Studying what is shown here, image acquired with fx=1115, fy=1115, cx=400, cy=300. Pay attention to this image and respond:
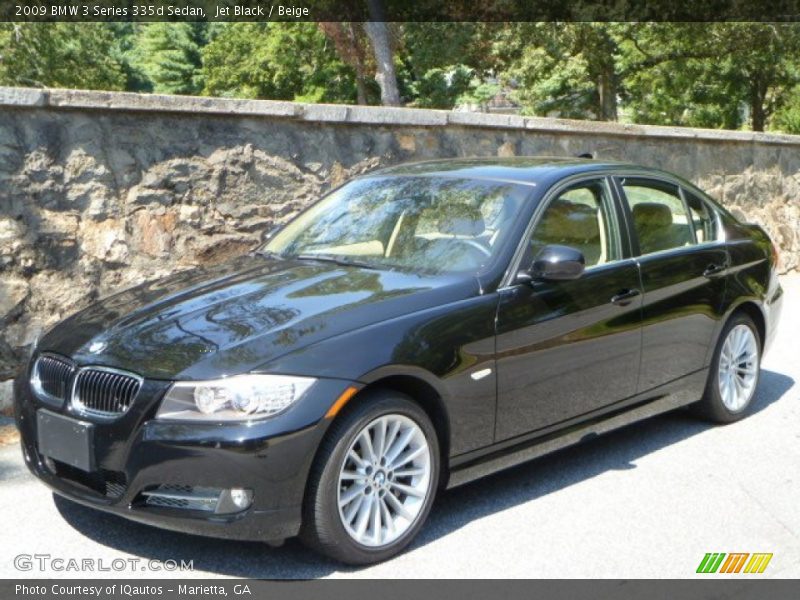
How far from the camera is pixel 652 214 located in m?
6.23

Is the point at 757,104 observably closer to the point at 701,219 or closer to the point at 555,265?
the point at 701,219

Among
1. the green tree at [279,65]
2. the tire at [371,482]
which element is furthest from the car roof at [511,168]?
the green tree at [279,65]

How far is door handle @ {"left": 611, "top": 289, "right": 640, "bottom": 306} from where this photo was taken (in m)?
5.62

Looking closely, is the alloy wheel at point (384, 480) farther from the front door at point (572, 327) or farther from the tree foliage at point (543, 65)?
the tree foliage at point (543, 65)

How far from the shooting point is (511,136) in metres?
10.0

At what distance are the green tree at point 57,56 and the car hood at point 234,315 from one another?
90.6 feet

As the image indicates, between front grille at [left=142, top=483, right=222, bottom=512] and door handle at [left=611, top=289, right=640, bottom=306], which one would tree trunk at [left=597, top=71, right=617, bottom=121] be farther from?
front grille at [left=142, top=483, right=222, bottom=512]

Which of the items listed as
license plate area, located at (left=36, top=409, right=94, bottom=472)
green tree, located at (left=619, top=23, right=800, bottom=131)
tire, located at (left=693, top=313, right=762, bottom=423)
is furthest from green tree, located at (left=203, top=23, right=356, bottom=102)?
license plate area, located at (left=36, top=409, right=94, bottom=472)

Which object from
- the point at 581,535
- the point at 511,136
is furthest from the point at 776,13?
the point at 581,535

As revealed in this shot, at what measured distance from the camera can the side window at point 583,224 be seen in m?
5.48

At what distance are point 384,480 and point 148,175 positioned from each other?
12.0 ft

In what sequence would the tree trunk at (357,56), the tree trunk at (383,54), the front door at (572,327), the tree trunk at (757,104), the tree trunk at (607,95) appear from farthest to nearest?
the tree trunk at (357,56) < the tree trunk at (383,54) < the tree trunk at (757,104) < the tree trunk at (607,95) < the front door at (572,327)

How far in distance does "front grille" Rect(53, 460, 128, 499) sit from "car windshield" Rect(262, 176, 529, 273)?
65.4 inches

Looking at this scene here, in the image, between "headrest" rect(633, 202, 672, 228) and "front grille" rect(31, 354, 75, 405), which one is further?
"headrest" rect(633, 202, 672, 228)
